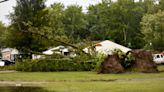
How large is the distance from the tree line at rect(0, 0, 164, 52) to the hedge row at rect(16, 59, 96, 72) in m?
2.16

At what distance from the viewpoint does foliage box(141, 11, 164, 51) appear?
64812 millimetres

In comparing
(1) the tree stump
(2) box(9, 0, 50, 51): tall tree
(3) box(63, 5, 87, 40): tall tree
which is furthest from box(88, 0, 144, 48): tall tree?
(1) the tree stump

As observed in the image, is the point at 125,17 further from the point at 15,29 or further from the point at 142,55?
the point at 142,55

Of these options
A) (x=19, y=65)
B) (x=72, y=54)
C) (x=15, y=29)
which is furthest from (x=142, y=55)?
(x=15, y=29)

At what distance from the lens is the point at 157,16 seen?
217 ft

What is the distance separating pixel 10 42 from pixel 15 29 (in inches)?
244

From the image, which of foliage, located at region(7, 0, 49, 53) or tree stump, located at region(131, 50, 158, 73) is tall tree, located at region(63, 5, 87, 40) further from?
tree stump, located at region(131, 50, 158, 73)

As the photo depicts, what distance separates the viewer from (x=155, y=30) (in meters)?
Answer: 66.4

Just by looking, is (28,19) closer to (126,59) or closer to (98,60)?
(98,60)

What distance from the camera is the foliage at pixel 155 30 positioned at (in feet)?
213

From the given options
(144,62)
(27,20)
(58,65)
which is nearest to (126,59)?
(144,62)

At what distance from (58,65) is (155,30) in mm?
27118

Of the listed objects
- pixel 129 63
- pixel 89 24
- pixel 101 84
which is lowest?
pixel 101 84

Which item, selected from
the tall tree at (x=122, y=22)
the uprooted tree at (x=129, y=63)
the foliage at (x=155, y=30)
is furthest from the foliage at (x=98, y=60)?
the tall tree at (x=122, y=22)
